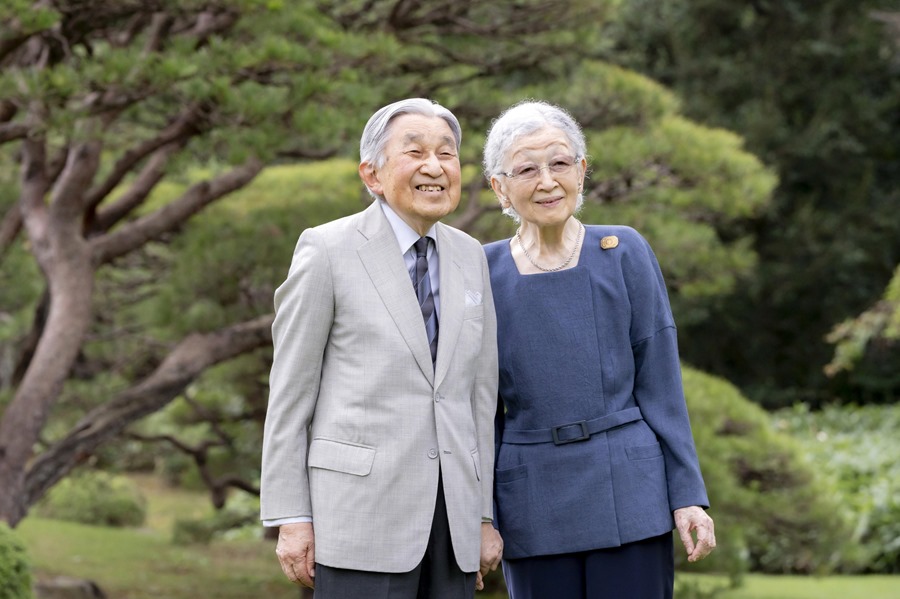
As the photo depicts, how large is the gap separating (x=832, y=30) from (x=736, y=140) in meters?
6.83

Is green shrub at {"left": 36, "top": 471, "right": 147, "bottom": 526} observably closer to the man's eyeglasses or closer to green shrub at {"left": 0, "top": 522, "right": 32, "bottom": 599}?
green shrub at {"left": 0, "top": 522, "right": 32, "bottom": 599}

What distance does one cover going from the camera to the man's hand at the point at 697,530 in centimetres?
192

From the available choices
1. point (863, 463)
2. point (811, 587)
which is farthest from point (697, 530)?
point (863, 463)

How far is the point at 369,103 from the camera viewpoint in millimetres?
3871

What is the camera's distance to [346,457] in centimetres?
179

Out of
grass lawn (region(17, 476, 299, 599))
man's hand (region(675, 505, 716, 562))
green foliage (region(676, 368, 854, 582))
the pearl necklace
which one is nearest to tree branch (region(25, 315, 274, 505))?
grass lawn (region(17, 476, 299, 599))

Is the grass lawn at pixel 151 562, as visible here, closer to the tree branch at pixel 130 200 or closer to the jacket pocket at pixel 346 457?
the tree branch at pixel 130 200

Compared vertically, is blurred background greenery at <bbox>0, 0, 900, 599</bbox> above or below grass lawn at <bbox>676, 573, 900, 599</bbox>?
above

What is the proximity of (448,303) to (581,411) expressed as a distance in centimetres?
31

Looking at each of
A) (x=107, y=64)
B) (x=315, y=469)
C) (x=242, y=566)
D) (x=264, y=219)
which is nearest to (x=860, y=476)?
(x=242, y=566)

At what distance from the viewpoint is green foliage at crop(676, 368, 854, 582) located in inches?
170

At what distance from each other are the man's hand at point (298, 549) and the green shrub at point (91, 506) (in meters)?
6.43

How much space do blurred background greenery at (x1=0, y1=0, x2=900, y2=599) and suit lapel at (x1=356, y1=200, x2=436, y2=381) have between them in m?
1.60

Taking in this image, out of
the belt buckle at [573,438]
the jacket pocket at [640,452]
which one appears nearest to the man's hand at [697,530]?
the jacket pocket at [640,452]
